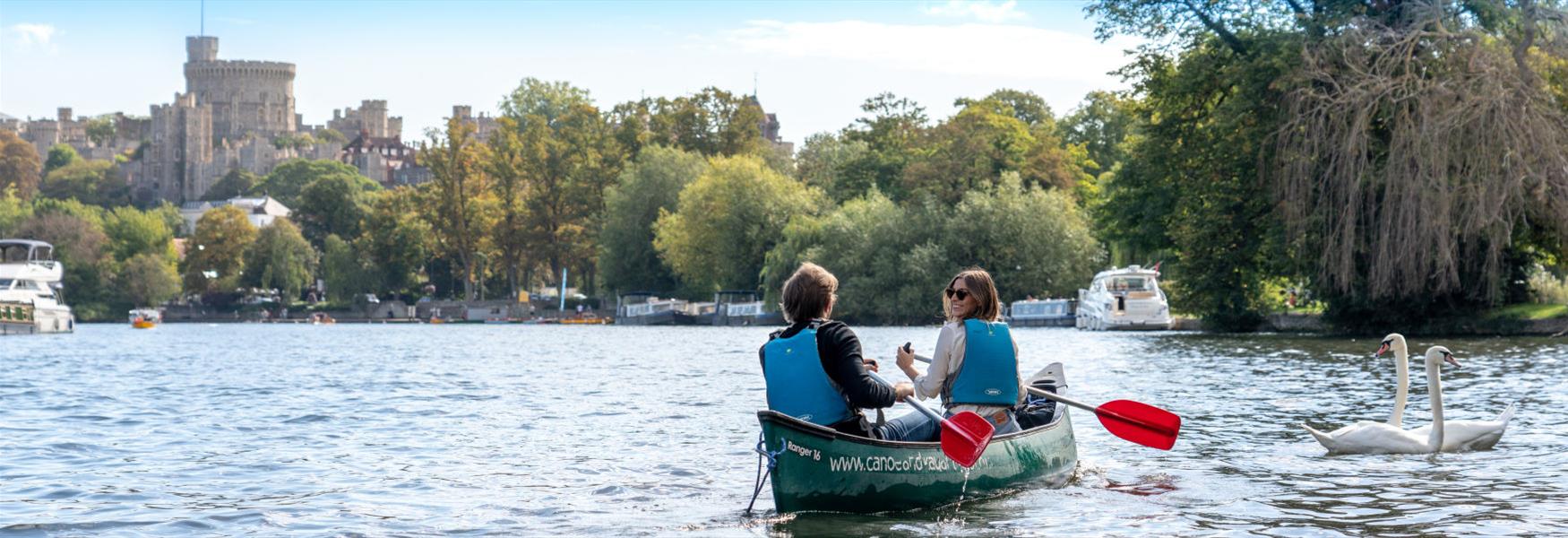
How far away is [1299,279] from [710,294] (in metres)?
46.1

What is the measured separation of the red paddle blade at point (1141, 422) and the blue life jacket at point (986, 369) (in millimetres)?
1304

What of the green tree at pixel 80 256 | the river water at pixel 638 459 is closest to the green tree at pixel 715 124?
the green tree at pixel 80 256

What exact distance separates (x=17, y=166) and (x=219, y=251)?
6966 centimetres

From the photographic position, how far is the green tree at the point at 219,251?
12044 cm

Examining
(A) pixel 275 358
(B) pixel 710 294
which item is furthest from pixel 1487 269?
(B) pixel 710 294

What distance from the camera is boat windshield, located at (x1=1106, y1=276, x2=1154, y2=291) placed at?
51375 mm

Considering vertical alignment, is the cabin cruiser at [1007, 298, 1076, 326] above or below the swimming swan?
above

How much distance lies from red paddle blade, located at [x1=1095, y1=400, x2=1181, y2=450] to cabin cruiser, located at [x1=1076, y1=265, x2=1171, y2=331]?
39176 millimetres

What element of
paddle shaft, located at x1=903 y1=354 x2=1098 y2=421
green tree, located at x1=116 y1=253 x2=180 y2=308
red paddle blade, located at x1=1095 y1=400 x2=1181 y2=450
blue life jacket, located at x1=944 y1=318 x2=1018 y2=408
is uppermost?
green tree, located at x1=116 y1=253 x2=180 y2=308

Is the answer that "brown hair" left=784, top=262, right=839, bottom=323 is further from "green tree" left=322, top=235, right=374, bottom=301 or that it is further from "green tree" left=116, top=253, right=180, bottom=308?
Answer: "green tree" left=116, top=253, right=180, bottom=308

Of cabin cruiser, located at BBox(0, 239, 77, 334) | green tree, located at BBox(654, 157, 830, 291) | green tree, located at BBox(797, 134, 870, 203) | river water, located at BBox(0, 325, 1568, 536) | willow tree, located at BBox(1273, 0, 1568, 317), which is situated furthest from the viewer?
green tree, located at BBox(797, 134, 870, 203)

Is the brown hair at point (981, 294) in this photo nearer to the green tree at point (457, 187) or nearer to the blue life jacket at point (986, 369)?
the blue life jacket at point (986, 369)

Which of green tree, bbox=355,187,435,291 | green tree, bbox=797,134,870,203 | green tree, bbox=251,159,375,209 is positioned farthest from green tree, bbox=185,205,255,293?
green tree, bbox=251,159,375,209

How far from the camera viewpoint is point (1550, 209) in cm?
3347
